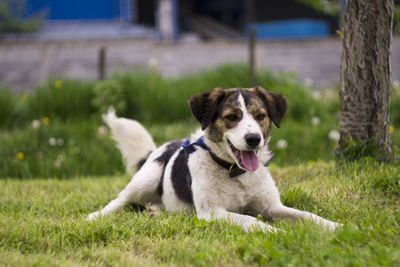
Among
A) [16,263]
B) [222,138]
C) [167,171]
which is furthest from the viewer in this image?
[167,171]

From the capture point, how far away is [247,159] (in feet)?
11.6

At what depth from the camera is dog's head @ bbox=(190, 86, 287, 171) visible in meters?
3.43

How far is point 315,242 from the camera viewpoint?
107 inches

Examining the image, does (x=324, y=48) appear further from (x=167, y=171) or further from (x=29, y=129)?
(x=167, y=171)

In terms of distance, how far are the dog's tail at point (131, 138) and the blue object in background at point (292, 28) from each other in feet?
61.5

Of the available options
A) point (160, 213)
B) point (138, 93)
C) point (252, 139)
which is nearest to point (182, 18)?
point (138, 93)

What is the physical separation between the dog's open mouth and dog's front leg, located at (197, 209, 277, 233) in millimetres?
417

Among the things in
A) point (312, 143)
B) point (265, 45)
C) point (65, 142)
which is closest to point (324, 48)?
point (265, 45)

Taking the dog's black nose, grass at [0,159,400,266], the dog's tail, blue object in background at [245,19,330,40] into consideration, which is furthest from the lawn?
blue object in background at [245,19,330,40]

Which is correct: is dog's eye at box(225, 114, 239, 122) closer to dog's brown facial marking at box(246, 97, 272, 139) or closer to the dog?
the dog

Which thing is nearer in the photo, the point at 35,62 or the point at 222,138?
the point at 222,138

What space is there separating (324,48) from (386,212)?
1240 centimetres

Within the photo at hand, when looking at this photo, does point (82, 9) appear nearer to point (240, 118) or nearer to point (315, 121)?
point (315, 121)

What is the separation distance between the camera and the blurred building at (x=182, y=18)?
2055 cm
